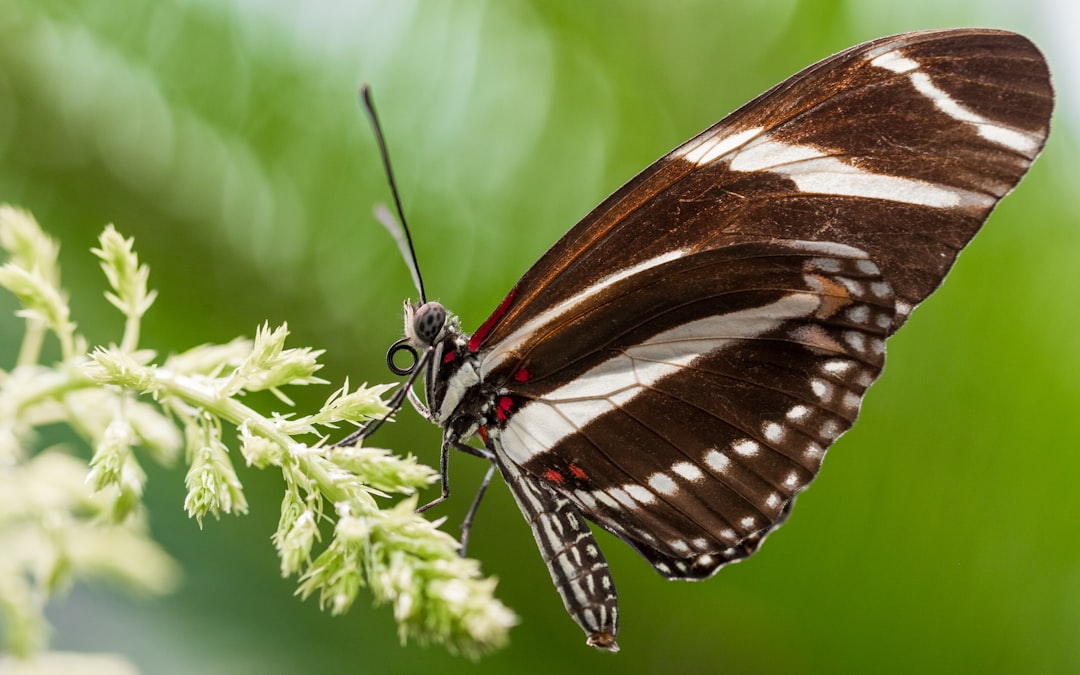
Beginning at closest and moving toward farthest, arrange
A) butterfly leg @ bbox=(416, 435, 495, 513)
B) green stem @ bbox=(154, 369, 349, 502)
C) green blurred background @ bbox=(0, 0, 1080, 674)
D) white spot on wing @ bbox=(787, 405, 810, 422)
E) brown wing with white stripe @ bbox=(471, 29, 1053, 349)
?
green stem @ bbox=(154, 369, 349, 502)
brown wing with white stripe @ bbox=(471, 29, 1053, 349)
butterfly leg @ bbox=(416, 435, 495, 513)
white spot on wing @ bbox=(787, 405, 810, 422)
green blurred background @ bbox=(0, 0, 1080, 674)

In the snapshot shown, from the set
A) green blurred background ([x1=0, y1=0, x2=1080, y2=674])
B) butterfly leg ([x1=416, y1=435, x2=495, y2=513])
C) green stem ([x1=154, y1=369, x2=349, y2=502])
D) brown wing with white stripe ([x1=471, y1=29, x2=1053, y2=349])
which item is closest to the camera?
green stem ([x1=154, y1=369, x2=349, y2=502])

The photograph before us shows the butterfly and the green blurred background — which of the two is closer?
the butterfly

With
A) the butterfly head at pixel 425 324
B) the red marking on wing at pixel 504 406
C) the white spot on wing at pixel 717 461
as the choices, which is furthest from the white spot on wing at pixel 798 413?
the butterfly head at pixel 425 324

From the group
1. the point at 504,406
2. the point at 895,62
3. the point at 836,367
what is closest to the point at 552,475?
the point at 504,406

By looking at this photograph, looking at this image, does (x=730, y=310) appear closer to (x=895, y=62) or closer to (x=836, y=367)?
(x=836, y=367)

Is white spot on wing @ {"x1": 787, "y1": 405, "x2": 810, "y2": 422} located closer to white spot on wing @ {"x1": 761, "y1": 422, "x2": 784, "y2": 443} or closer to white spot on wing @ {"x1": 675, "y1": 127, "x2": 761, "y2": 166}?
white spot on wing @ {"x1": 761, "y1": 422, "x2": 784, "y2": 443}

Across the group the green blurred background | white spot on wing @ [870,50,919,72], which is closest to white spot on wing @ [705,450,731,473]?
white spot on wing @ [870,50,919,72]

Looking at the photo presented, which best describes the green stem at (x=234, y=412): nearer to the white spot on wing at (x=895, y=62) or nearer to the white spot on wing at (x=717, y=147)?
the white spot on wing at (x=717, y=147)

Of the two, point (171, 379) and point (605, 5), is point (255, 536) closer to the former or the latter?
point (171, 379)
